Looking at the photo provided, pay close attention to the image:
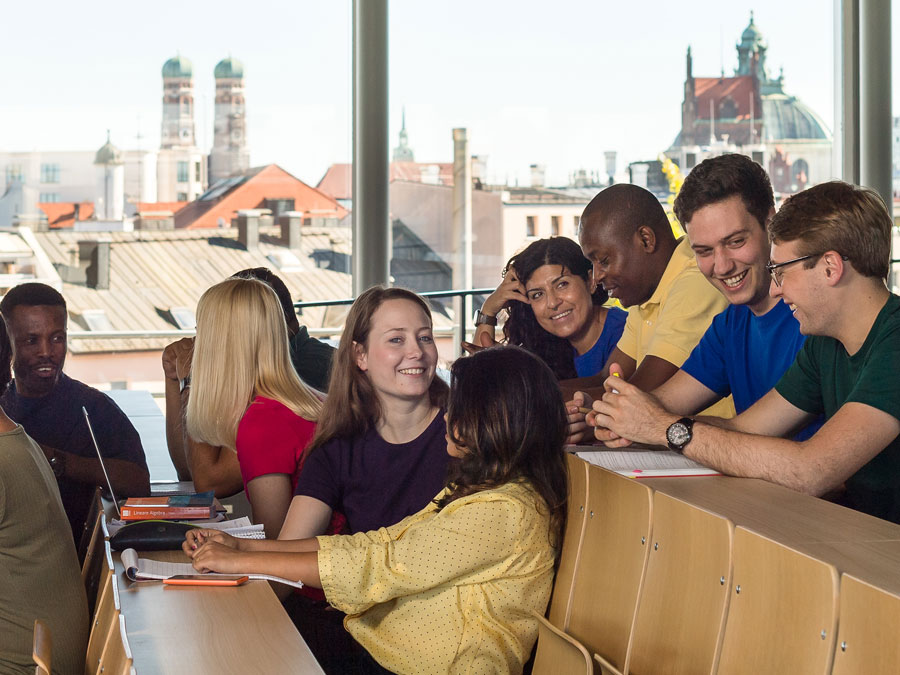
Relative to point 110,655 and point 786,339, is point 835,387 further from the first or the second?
point 110,655

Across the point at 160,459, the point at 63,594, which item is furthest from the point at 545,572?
the point at 160,459

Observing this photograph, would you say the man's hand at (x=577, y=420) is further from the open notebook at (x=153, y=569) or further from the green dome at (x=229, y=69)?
the green dome at (x=229, y=69)

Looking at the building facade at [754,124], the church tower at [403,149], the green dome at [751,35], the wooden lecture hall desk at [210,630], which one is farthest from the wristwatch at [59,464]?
the green dome at [751,35]

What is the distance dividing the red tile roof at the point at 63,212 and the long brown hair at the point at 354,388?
10.5 feet

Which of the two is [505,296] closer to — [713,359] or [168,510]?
[713,359]

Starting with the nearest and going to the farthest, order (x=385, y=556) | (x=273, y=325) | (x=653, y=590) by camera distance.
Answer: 1. (x=653, y=590)
2. (x=385, y=556)
3. (x=273, y=325)

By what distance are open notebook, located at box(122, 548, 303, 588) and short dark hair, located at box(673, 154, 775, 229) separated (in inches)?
56.0

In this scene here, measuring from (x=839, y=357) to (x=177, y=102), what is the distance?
13.8ft

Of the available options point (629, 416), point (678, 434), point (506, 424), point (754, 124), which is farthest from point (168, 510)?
point (754, 124)

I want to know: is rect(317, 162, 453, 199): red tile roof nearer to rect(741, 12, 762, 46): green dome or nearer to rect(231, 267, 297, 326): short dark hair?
rect(231, 267, 297, 326): short dark hair

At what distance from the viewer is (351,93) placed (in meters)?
5.64

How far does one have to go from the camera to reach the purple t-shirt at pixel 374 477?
259cm

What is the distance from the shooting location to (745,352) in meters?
2.71

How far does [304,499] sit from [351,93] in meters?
3.51
